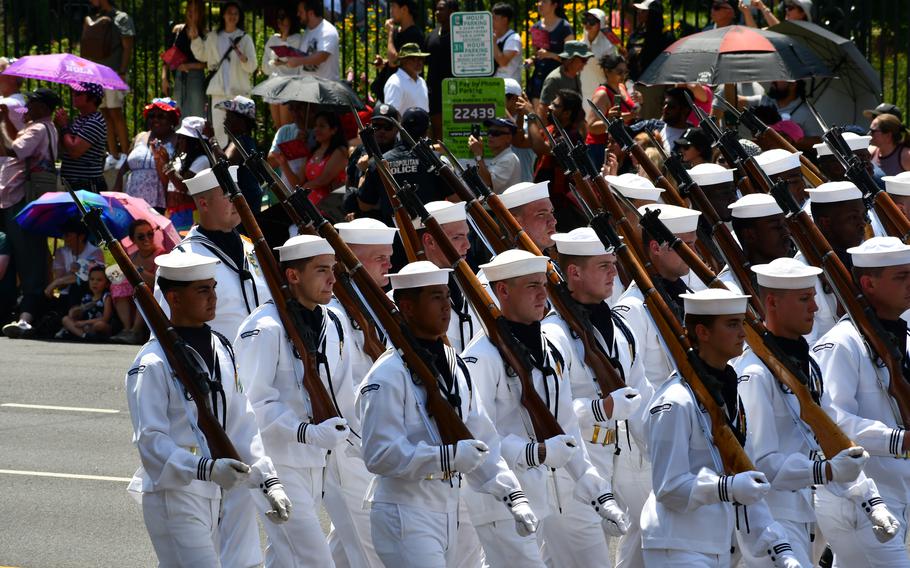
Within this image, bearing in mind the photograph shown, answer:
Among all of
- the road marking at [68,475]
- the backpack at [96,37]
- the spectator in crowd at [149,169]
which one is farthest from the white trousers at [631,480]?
the backpack at [96,37]

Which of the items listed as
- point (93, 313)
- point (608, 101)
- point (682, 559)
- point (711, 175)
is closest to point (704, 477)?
point (682, 559)

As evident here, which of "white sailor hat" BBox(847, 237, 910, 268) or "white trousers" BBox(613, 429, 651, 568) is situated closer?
"white sailor hat" BBox(847, 237, 910, 268)

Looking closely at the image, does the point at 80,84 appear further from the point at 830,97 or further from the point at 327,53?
the point at 830,97

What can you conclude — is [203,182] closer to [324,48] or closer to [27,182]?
[324,48]

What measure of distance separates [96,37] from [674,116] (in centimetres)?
796

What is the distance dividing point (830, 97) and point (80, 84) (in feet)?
24.6

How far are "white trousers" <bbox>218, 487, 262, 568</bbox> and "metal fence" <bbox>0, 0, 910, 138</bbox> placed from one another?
32.0 feet

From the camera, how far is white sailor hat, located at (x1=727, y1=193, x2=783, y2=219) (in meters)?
9.08

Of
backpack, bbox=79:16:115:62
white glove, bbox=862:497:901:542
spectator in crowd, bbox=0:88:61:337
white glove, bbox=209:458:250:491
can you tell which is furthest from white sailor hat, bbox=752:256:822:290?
backpack, bbox=79:16:115:62

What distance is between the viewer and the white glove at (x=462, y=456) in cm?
645

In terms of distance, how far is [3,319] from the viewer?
1653cm

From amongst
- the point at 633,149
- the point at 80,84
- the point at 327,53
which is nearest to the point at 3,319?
the point at 80,84

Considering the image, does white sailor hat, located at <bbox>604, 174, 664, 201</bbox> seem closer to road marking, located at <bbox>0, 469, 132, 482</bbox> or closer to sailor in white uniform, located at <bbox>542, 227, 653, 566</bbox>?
sailor in white uniform, located at <bbox>542, 227, 653, 566</bbox>

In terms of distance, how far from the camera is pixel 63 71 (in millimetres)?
15883
